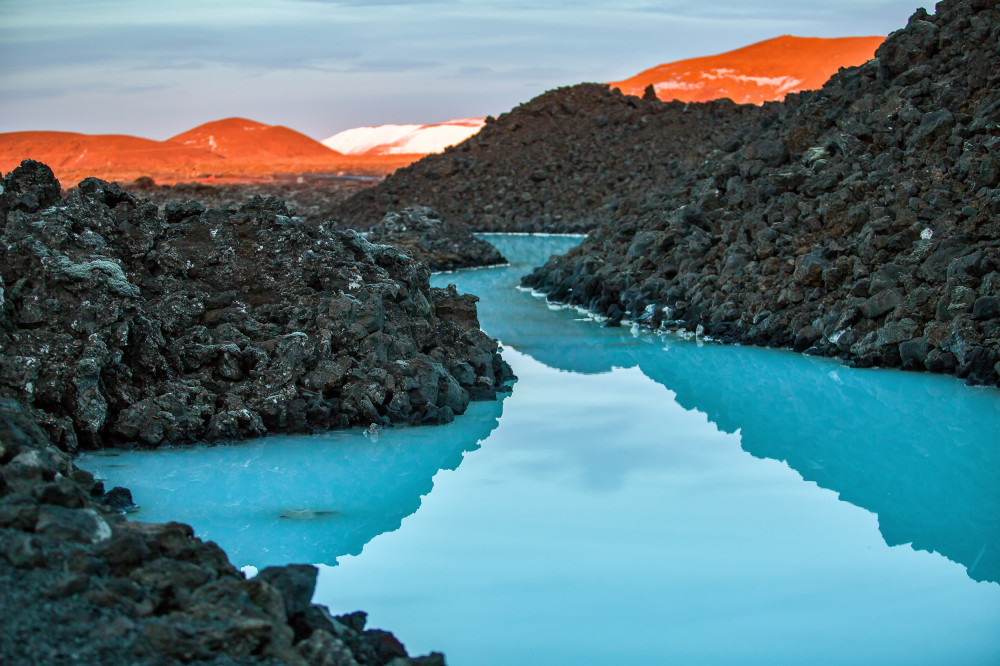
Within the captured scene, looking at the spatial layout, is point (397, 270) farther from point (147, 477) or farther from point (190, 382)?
point (147, 477)

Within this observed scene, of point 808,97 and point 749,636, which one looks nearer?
point 749,636

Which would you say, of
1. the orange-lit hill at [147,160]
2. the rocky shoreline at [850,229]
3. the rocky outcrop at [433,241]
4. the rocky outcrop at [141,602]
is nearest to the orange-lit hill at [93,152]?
the orange-lit hill at [147,160]

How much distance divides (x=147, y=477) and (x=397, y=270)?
3.18m

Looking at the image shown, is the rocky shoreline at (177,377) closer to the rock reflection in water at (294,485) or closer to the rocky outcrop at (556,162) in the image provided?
the rock reflection in water at (294,485)

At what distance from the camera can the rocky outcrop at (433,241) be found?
18891 mm

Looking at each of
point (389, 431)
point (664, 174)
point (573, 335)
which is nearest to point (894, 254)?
point (573, 335)

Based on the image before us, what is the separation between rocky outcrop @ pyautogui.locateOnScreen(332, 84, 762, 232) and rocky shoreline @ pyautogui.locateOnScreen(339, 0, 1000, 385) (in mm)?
12168

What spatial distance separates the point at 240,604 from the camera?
291 cm

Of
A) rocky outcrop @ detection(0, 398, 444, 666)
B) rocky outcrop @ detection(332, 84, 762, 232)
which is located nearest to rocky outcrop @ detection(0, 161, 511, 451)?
rocky outcrop @ detection(0, 398, 444, 666)

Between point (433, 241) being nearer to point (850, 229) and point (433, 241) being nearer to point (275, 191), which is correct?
point (850, 229)

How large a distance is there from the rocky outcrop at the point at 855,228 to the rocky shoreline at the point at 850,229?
2 centimetres

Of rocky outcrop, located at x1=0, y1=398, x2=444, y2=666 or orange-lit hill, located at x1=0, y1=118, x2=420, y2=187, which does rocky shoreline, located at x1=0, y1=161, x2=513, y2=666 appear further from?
orange-lit hill, located at x1=0, y1=118, x2=420, y2=187

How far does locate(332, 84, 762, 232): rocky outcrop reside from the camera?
93.6 ft

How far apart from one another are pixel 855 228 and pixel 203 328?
252 inches
